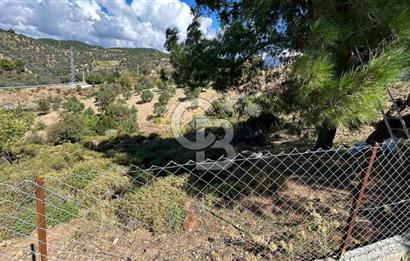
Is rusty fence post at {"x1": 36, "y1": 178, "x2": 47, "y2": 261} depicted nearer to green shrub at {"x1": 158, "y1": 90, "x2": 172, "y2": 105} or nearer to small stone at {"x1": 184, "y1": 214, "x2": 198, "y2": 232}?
small stone at {"x1": 184, "y1": 214, "x2": 198, "y2": 232}

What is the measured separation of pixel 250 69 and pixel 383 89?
2.88 metres

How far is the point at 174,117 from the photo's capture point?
18062 millimetres

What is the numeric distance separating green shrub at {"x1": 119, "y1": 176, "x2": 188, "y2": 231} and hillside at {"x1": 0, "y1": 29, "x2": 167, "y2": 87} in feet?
128

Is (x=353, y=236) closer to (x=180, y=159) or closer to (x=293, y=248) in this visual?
(x=293, y=248)

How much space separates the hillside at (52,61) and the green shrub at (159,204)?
128ft

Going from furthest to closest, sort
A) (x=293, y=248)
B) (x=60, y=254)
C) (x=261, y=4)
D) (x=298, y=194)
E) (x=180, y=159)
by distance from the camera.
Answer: (x=180, y=159) → (x=298, y=194) → (x=261, y=4) → (x=60, y=254) → (x=293, y=248)

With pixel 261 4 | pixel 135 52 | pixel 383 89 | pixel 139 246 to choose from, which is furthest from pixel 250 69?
pixel 135 52

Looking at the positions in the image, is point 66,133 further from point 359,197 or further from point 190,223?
point 359,197

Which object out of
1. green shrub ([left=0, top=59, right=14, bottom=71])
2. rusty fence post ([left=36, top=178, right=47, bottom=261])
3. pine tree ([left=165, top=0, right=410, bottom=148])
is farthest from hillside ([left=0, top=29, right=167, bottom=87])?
rusty fence post ([left=36, top=178, right=47, bottom=261])

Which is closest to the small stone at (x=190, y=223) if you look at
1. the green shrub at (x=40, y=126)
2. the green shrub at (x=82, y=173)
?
the green shrub at (x=82, y=173)

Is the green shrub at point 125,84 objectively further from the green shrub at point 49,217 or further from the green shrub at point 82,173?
the green shrub at point 49,217

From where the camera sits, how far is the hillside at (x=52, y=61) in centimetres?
4862

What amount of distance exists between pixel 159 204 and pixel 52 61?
6658 centimetres

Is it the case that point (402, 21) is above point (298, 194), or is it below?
above
